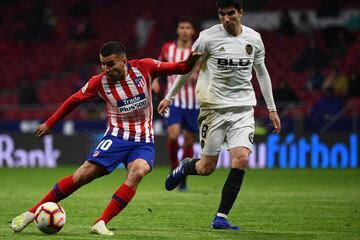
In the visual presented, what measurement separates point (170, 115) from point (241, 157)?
4587 mm

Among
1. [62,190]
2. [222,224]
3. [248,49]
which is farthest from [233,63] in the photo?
[62,190]

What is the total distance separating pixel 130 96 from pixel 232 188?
1.21m

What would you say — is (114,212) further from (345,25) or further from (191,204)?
(345,25)

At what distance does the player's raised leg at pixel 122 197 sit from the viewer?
7043mm

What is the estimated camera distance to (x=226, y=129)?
26.7 ft

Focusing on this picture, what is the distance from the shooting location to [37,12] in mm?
25547

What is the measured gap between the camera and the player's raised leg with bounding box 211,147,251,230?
7.65 metres

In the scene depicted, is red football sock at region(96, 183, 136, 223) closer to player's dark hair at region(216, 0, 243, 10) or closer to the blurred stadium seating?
player's dark hair at region(216, 0, 243, 10)

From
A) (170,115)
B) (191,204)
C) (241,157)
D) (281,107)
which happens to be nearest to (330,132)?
(281,107)

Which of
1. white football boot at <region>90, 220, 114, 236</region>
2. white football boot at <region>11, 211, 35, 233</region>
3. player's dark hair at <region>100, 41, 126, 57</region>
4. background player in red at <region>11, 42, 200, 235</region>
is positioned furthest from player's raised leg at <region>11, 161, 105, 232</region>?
player's dark hair at <region>100, 41, 126, 57</region>

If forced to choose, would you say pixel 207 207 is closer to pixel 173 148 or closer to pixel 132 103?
pixel 132 103

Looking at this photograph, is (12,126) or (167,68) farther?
(12,126)

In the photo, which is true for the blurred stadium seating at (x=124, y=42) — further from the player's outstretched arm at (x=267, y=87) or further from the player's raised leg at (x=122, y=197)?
the player's raised leg at (x=122, y=197)

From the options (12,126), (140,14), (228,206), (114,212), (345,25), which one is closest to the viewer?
(114,212)
